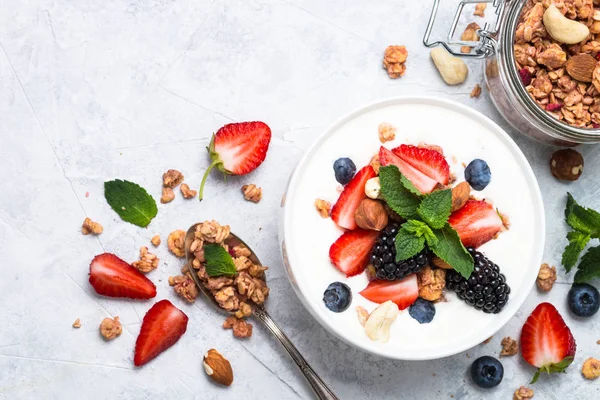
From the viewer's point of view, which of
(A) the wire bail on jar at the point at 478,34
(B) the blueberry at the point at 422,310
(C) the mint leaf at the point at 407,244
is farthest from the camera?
(A) the wire bail on jar at the point at 478,34

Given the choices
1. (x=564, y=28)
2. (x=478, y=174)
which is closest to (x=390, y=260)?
(x=478, y=174)

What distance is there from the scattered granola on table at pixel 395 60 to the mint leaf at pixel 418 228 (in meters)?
0.43

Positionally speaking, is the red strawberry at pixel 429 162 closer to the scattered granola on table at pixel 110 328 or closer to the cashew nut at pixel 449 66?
the cashew nut at pixel 449 66

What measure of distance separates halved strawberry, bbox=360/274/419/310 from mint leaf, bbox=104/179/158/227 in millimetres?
499

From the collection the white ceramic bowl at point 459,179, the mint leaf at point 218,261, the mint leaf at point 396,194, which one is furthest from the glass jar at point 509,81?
the mint leaf at point 218,261

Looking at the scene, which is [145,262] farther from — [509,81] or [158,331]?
[509,81]

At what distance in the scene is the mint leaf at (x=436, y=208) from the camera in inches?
52.5

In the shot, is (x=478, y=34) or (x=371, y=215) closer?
(x=371, y=215)

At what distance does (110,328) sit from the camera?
62.3 inches

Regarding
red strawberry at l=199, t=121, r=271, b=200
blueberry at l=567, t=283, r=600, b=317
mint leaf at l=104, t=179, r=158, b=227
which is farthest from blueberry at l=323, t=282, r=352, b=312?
blueberry at l=567, t=283, r=600, b=317

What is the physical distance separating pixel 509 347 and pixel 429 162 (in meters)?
0.49

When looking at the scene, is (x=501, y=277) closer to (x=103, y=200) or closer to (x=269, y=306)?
(x=269, y=306)

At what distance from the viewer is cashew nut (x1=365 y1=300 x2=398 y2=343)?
Answer: 54.2 inches

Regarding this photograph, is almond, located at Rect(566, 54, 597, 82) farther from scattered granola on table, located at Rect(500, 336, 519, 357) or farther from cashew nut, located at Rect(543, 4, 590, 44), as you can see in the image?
scattered granola on table, located at Rect(500, 336, 519, 357)
